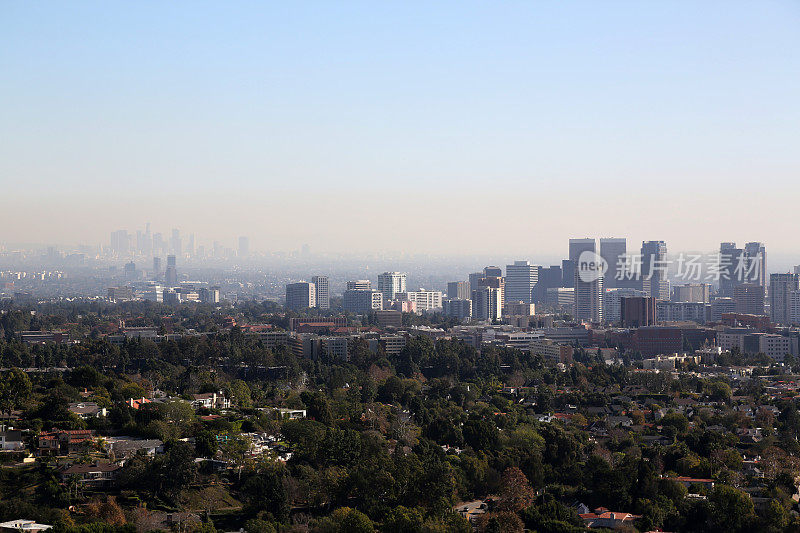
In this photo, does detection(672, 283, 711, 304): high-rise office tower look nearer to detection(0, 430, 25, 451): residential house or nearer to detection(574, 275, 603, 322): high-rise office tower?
detection(574, 275, 603, 322): high-rise office tower

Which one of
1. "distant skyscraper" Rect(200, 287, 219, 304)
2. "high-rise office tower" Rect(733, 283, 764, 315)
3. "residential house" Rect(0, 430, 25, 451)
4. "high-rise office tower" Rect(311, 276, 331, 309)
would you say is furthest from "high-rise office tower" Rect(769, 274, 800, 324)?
"residential house" Rect(0, 430, 25, 451)

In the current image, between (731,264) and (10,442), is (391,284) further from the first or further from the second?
(10,442)

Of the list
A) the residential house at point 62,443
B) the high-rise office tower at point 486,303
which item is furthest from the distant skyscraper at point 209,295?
the residential house at point 62,443

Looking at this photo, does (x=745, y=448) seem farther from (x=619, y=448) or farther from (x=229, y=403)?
(x=229, y=403)

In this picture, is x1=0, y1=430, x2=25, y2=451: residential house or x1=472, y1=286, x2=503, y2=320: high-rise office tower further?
x1=472, y1=286, x2=503, y2=320: high-rise office tower

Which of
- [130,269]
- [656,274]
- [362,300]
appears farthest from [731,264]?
[130,269]

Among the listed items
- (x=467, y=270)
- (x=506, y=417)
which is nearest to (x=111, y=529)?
(x=506, y=417)
